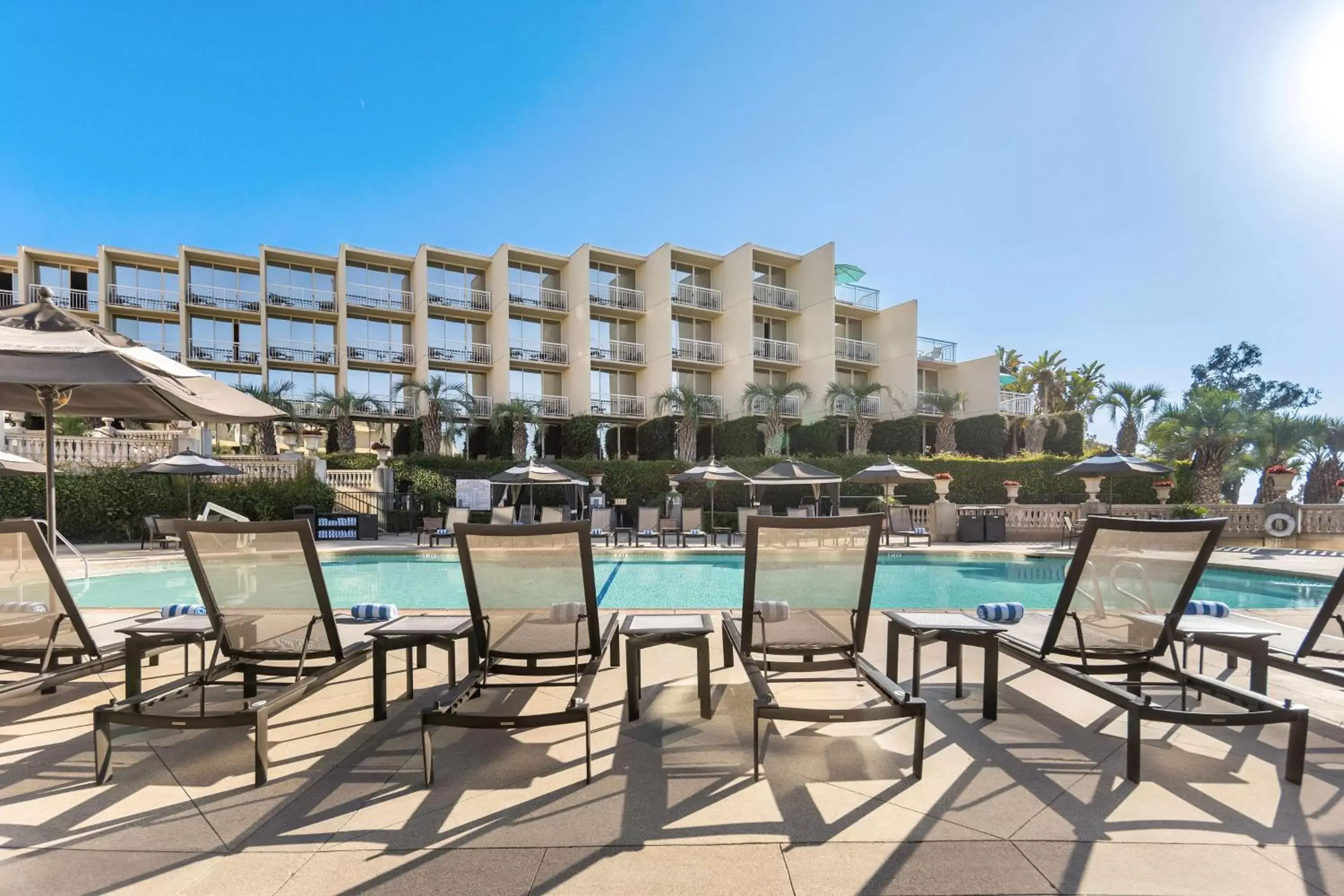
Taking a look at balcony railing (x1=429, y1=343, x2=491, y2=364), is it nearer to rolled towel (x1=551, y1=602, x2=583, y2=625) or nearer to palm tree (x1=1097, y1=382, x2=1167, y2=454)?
rolled towel (x1=551, y1=602, x2=583, y2=625)

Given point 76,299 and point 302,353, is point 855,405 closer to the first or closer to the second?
point 302,353

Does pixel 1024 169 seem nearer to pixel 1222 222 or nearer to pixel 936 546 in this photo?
pixel 1222 222

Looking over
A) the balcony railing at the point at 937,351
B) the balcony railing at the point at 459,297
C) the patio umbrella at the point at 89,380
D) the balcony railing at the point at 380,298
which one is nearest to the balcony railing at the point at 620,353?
the balcony railing at the point at 459,297

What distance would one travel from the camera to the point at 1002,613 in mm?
3809

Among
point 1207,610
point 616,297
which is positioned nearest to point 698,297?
point 616,297

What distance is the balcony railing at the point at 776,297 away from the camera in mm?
29453

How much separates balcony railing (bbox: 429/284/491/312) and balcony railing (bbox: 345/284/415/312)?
1316mm

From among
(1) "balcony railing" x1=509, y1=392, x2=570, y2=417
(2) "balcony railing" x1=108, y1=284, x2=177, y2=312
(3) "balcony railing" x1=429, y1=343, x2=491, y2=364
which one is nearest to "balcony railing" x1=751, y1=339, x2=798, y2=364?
(1) "balcony railing" x1=509, y1=392, x2=570, y2=417

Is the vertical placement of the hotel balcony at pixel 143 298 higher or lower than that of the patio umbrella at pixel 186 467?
higher

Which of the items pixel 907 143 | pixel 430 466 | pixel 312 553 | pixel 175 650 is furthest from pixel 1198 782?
pixel 430 466

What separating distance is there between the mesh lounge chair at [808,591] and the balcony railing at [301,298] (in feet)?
97.7

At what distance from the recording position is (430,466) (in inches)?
813

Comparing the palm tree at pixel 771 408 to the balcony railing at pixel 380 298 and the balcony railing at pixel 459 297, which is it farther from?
the balcony railing at pixel 380 298

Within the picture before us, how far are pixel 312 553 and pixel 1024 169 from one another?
15930 millimetres
